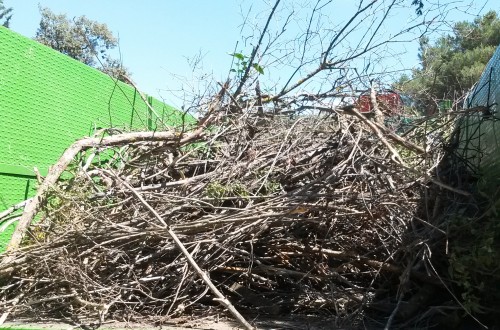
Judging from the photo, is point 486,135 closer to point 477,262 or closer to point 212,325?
point 477,262

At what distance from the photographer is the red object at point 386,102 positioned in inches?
278

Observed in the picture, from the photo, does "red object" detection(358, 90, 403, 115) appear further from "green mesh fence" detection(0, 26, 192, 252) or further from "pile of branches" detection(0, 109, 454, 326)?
"green mesh fence" detection(0, 26, 192, 252)

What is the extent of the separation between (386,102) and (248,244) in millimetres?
2493

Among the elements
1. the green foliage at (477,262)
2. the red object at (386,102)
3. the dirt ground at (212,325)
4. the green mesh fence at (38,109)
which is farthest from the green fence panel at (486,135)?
the green mesh fence at (38,109)

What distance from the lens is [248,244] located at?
6176mm

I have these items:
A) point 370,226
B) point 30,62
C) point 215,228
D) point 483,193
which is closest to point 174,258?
point 215,228

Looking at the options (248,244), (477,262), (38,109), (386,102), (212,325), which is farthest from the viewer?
Result: (38,109)

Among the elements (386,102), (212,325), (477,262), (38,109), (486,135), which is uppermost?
(386,102)

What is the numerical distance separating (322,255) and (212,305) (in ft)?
3.92

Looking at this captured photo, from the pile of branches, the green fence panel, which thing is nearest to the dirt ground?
the pile of branches

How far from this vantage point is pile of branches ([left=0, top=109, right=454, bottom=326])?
19.0 ft

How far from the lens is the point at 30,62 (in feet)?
26.9

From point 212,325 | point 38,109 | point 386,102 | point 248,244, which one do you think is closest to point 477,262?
point 248,244

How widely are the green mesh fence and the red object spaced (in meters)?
2.07
